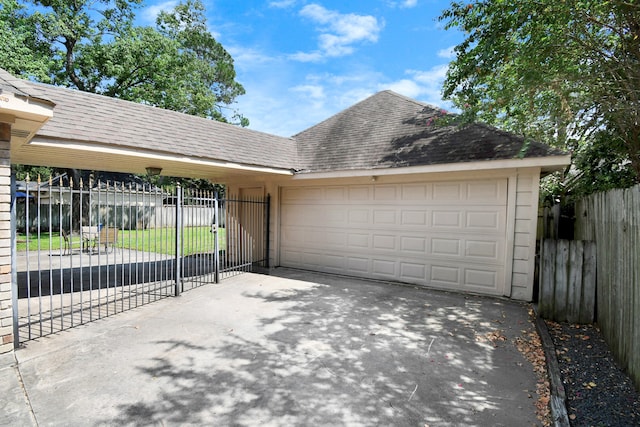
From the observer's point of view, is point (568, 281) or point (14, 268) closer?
point (14, 268)

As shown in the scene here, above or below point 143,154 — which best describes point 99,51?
above

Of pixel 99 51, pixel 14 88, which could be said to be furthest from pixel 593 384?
pixel 99 51

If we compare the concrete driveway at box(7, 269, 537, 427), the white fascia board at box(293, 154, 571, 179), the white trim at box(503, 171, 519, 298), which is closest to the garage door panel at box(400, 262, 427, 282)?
the concrete driveway at box(7, 269, 537, 427)

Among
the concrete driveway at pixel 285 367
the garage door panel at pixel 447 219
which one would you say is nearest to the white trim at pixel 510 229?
the concrete driveway at pixel 285 367

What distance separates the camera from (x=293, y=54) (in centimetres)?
1436

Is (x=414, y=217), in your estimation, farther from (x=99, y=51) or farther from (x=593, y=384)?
(x=99, y=51)

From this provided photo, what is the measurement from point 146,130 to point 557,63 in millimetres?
7284

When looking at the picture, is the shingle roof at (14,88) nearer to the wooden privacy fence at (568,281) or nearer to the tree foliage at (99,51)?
the wooden privacy fence at (568,281)

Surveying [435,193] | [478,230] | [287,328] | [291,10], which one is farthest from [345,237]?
[291,10]

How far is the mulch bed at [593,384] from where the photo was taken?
2629mm

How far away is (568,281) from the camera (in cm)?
502

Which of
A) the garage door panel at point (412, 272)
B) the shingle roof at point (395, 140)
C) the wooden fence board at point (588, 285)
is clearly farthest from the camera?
the garage door panel at point (412, 272)

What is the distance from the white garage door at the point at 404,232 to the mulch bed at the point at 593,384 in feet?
7.31

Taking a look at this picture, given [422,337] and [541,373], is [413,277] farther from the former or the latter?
[541,373]
